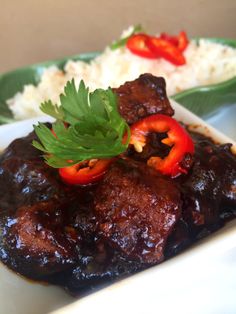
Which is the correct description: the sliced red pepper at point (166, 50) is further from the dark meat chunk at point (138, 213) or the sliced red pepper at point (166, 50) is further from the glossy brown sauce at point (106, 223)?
the dark meat chunk at point (138, 213)

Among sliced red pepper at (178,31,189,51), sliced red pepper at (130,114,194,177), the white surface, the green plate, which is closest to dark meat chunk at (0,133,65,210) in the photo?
sliced red pepper at (130,114,194,177)

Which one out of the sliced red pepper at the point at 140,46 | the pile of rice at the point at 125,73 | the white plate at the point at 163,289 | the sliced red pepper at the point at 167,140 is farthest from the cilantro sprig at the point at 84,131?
the sliced red pepper at the point at 140,46

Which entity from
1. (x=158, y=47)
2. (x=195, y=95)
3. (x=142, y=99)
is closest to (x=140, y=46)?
(x=158, y=47)

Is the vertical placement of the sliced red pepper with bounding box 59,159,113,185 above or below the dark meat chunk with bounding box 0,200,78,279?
above

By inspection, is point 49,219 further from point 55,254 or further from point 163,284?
point 163,284

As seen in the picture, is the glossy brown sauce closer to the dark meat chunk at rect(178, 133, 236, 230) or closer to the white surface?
the dark meat chunk at rect(178, 133, 236, 230)

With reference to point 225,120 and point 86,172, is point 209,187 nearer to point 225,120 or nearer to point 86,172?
point 86,172

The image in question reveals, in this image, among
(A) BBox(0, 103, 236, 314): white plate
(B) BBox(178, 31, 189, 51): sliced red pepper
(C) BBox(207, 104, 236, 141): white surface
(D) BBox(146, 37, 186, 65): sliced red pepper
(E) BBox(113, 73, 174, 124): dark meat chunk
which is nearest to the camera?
(A) BBox(0, 103, 236, 314): white plate
